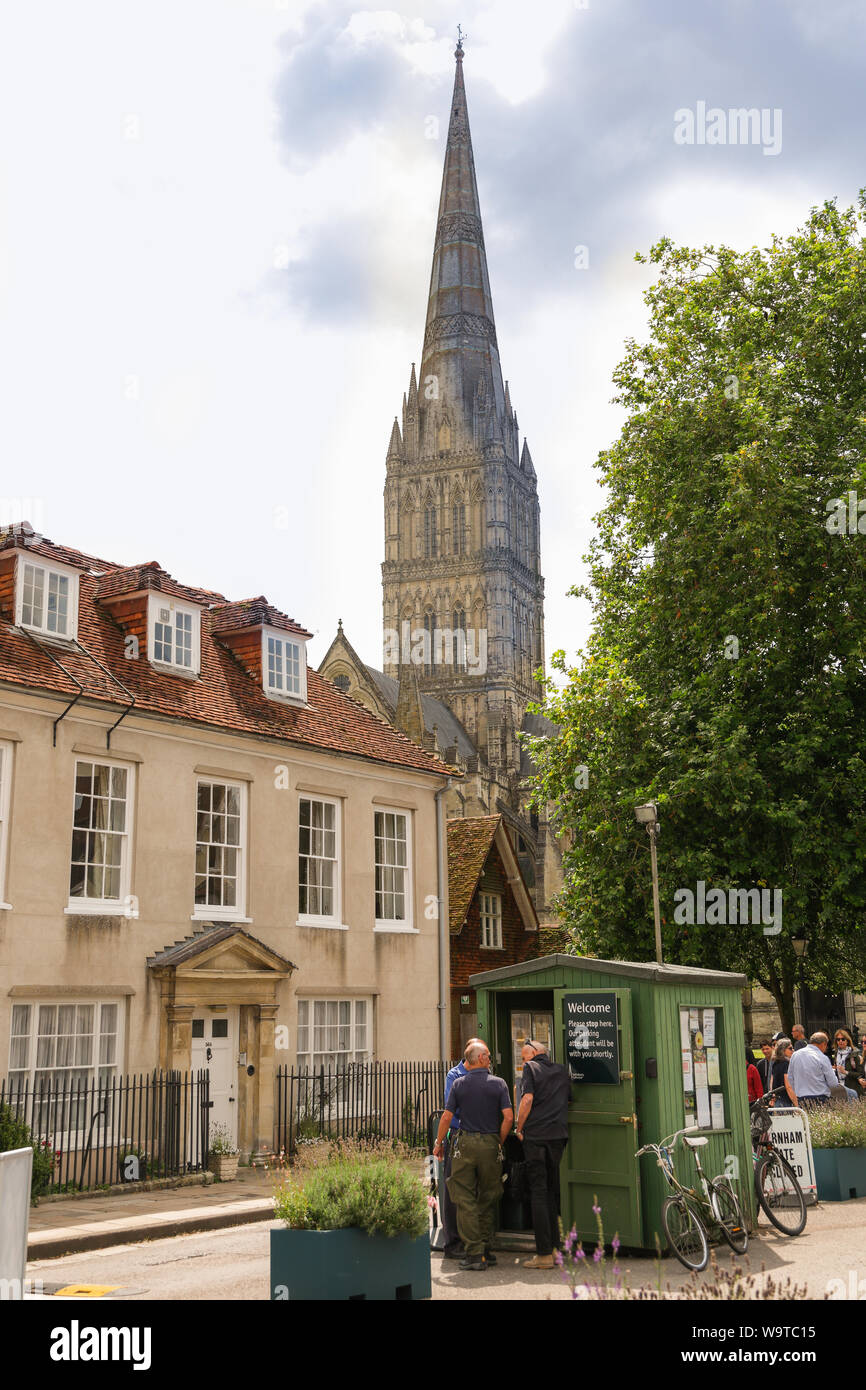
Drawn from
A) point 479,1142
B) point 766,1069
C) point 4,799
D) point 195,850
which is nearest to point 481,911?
point 766,1069

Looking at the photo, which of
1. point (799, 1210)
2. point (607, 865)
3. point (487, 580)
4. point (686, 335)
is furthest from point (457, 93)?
point (799, 1210)

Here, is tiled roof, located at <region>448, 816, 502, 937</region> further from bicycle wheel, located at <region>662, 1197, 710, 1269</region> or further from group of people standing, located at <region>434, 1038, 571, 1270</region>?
bicycle wheel, located at <region>662, 1197, 710, 1269</region>

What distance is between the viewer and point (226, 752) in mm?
20266

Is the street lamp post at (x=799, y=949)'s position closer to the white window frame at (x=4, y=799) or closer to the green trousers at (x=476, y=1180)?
the green trousers at (x=476, y=1180)

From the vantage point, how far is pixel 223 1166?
58.1 feet

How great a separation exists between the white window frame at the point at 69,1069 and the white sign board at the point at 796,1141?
8.42m

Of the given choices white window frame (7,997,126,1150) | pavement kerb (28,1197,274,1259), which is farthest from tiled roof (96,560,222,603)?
pavement kerb (28,1197,274,1259)

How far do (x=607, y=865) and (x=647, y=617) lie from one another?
16.5 ft

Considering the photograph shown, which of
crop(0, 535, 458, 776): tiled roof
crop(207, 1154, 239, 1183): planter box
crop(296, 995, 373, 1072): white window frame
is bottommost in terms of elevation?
crop(207, 1154, 239, 1183): planter box

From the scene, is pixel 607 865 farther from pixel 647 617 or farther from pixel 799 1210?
pixel 799 1210

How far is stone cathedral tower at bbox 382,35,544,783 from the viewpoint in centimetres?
10712

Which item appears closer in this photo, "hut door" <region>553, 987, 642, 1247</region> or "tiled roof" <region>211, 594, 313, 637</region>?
"hut door" <region>553, 987, 642, 1247</region>

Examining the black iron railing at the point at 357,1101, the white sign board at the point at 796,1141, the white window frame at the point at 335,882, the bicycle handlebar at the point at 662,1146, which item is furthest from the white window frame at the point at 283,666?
the bicycle handlebar at the point at 662,1146

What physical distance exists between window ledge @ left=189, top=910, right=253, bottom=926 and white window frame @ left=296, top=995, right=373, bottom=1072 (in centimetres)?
198
